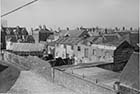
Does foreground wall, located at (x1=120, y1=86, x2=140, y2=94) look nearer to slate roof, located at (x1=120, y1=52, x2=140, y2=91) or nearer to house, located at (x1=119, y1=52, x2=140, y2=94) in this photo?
house, located at (x1=119, y1=52, x2=140, y2=94)

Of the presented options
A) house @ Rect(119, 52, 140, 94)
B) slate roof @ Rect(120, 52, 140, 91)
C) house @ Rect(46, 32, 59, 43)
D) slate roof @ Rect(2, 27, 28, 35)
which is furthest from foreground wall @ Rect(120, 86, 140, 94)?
slate roof @ Rect(2, 27, 28, 35)

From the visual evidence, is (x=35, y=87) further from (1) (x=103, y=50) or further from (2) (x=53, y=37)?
(2) (x=53, y=37)

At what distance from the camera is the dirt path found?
16.3 meters

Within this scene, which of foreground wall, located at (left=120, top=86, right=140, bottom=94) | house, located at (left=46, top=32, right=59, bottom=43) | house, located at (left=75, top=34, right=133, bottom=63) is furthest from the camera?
house, located at (left=46, top=32, right=59, bottom=43)

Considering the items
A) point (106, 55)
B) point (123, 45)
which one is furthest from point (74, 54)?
point (123, 45)

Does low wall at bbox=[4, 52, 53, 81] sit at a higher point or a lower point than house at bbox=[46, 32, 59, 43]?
lower

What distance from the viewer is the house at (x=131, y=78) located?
32.4 ft

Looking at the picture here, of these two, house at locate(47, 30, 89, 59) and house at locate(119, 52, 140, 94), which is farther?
house at locate(47, 30, 89, 59)

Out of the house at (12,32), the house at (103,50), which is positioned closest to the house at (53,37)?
the house at (12,32)

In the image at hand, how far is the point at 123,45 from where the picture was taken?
25.7 metres

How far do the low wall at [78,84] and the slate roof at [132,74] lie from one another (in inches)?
68.5

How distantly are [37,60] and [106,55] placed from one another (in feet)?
33.5

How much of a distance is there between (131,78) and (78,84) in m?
6.05

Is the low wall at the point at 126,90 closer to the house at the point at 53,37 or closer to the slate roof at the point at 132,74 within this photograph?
the slate roof at the point at 132,74
